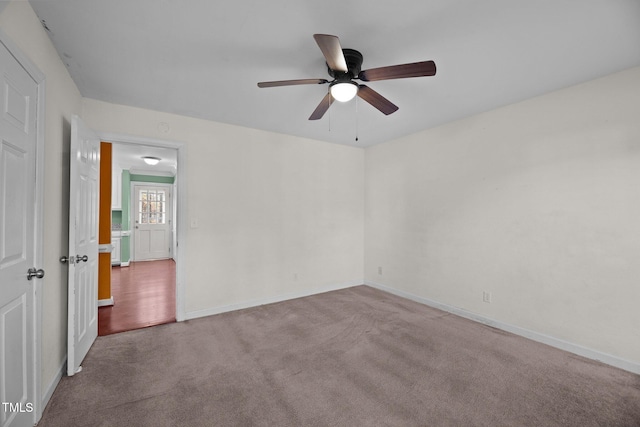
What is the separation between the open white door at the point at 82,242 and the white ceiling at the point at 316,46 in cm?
65

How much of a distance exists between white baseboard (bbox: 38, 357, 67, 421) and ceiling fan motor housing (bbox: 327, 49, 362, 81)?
9.52 feet

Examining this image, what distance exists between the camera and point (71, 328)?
222 cm

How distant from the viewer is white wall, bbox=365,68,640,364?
2.46 m

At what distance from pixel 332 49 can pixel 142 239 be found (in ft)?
25.5

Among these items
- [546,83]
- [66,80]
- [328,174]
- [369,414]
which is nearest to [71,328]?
[66,80]

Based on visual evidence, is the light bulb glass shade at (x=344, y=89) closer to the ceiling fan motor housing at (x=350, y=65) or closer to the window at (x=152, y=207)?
the ceiling fan motor housing at (x=350, y=65)

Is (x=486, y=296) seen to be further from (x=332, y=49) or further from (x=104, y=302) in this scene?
(x=104, y=302)

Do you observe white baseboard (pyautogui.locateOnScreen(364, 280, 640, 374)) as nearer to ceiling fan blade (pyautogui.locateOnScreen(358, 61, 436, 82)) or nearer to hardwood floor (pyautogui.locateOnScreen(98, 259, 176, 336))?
ceiling fan blade (pyautogui.locateOnScreen(358, 61, 436, 82))

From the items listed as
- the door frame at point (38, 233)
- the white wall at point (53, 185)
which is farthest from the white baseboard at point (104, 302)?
the door frame at point (38, 233)

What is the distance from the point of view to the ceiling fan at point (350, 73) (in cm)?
167

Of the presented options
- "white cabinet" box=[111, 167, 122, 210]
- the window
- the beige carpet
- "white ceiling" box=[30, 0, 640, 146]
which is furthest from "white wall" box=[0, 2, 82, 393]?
the window

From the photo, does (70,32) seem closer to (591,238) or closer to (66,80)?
(66,80)

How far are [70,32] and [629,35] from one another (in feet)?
12.5

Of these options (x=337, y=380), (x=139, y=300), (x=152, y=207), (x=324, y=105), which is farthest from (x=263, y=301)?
(x=152, y=207)
